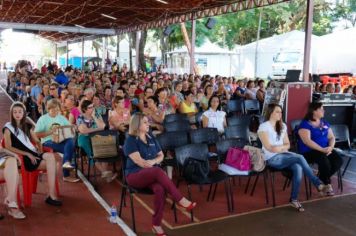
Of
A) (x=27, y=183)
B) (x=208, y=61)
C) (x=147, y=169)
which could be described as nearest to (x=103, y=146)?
(x=27, y=183)

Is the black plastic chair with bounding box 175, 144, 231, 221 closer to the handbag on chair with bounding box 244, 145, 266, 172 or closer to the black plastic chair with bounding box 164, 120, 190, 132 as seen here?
the handbag on chair with bounding box 244, 145, 266, 172

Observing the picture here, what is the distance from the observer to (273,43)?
2203 centimetres

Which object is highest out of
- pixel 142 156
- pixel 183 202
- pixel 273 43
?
pixel 273 43

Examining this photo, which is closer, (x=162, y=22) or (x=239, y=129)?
(x=239, y=129)

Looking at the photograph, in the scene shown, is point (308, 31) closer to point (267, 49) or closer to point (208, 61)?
point (267, 49)

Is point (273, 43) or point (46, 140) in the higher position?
point (273, 43)

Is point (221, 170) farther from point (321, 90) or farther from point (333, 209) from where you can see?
point (321, 90)

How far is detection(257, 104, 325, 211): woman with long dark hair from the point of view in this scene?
5074mm

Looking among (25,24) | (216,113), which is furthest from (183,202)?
(25,24)

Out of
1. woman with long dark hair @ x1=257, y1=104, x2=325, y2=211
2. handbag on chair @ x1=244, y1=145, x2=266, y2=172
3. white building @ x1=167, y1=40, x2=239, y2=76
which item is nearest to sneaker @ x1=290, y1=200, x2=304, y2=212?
woman with long dark hair @ x1=257, y1=104, x2=325, y2=211

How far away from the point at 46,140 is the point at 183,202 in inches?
110

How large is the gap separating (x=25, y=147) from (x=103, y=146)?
1.08 metres

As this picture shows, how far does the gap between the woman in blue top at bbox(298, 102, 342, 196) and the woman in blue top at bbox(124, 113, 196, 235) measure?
85.4 inches

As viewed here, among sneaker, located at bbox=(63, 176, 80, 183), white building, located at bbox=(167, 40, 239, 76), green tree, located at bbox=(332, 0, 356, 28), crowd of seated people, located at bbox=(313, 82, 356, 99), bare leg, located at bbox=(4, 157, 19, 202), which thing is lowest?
sneaker, located at bbox=(63, 176, 80, 183)
